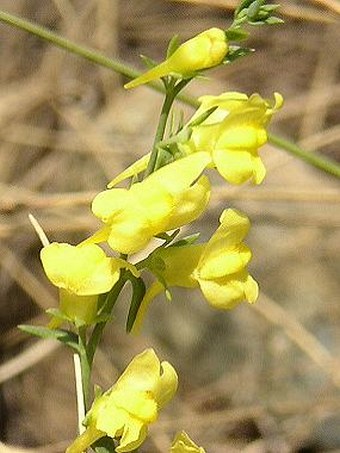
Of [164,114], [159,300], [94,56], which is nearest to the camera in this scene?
[164,114]

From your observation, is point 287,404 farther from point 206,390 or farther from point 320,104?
→ point 320,104

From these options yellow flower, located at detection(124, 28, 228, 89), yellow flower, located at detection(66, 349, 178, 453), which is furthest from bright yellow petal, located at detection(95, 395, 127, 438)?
yellow flower, located at detection(124, 28, 228, 89)

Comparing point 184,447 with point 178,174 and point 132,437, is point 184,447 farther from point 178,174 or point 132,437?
point 178,174

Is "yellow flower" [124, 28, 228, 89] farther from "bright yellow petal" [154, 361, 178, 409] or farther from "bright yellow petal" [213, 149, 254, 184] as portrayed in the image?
"bright yellow petal" [154, 361, 178, 409]

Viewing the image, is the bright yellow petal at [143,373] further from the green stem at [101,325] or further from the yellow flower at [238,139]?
the yellow flower at [238,139]

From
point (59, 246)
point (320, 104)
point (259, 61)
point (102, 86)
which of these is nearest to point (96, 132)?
point (102, 86)

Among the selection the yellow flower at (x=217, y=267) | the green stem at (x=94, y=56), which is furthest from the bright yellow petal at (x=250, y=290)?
the green stem at (x=94, y=56)

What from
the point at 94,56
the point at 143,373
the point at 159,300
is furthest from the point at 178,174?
the point at 159,300
